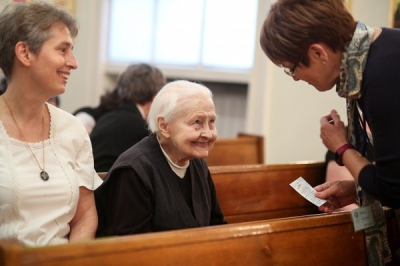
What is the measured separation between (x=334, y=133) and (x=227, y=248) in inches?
25.5

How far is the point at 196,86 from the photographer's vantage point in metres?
2.62

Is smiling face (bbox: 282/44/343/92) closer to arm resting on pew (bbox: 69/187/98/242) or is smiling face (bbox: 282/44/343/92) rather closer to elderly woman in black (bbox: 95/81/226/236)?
elderly woman in black (bbox: 95/81/226/236)

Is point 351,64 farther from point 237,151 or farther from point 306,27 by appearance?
point 237,151

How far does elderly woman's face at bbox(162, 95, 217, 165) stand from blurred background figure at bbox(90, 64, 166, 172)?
1213 millimetres

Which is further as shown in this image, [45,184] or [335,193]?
[335,193]

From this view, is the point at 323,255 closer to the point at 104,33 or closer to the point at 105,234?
the point at 105,234

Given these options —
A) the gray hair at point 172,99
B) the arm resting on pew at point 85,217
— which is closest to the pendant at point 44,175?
the arm resting on pew at point 85,217

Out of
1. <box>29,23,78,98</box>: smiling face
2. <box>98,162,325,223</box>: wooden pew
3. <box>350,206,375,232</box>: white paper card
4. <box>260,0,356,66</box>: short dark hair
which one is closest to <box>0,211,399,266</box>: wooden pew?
<box>350,206,375,232</box>: white paper card

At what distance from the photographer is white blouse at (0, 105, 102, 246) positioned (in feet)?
6.91

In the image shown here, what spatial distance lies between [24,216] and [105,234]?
39cm

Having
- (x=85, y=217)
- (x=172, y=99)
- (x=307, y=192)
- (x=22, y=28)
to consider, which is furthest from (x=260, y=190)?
(x=22, y=28)

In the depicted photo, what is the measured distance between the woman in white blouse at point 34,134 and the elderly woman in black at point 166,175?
174 mm

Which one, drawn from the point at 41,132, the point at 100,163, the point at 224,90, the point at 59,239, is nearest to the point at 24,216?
the point at 59,239

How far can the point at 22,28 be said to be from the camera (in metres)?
2.17
